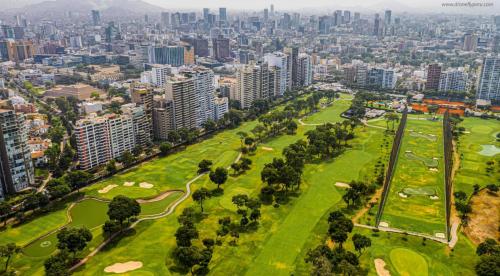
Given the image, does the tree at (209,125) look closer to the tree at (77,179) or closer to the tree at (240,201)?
the tree at (77,179)

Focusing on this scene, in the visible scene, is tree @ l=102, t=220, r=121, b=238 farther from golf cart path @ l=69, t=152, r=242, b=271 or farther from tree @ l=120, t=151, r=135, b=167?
tree @ l=120, t=151, r=135, b=167

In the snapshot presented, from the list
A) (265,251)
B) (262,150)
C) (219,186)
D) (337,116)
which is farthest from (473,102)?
(265,251)

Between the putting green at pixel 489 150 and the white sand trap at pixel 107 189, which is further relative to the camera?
the putting green at pixel 489 150

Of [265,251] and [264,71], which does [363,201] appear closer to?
[265,251]

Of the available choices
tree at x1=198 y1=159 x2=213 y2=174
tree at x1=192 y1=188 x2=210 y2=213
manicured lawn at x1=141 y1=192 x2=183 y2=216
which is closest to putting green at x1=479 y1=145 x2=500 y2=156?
tree at x1=198 y1=159 x2=213 y2=174

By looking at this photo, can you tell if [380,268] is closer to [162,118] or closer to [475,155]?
[475,155]

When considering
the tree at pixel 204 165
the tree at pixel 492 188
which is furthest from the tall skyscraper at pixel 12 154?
the tree at pixel 492 188
